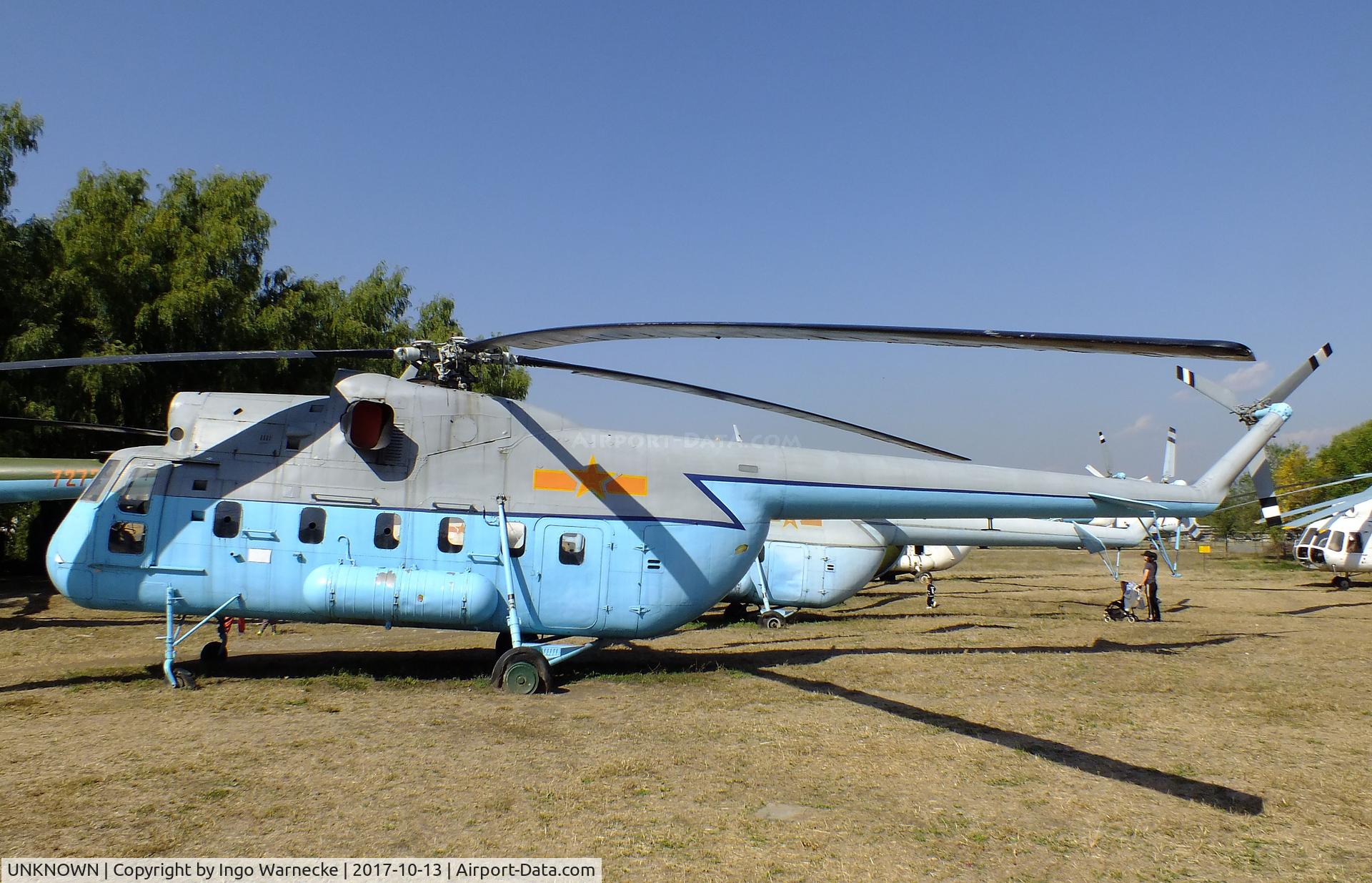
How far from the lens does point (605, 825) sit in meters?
5.33

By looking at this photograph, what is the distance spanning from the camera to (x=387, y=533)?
955 cm

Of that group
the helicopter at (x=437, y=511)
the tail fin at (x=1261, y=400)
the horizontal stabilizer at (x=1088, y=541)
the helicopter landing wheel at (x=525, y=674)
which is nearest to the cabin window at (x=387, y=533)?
the helicopter at (x=437, y=511)

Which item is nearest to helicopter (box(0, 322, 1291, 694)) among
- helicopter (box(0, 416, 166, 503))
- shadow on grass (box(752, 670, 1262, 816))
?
shadow on grass (box(752, 670, 1262, 816))

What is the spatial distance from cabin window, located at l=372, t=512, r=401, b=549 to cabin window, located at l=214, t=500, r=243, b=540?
1.54 m

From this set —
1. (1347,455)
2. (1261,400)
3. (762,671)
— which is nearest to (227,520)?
(762,671)

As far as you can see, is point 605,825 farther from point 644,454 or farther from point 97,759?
point 644,454

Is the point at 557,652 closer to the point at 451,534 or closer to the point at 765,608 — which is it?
the point at 451,534

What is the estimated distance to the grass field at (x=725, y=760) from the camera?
16.4 feet

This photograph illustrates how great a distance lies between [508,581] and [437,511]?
1.29 metres

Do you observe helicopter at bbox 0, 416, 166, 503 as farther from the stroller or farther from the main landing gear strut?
the stroller

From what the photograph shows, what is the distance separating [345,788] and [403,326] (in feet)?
83.5

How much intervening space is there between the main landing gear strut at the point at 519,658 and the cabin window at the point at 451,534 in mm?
475

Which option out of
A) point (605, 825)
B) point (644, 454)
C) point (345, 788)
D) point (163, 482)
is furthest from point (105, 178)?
point (605, 825)

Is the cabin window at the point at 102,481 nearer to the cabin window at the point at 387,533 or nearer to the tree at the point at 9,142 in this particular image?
the cabin window at the point at 387,533
